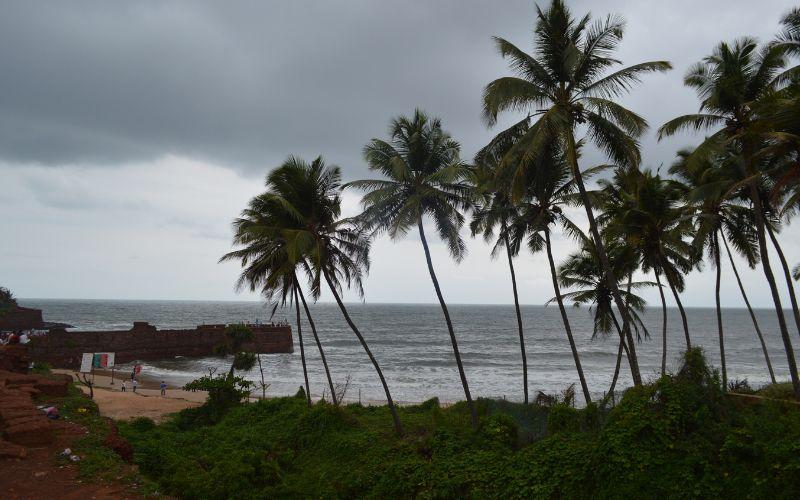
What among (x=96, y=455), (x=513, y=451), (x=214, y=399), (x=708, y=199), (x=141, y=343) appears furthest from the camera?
(x=141, y=343)

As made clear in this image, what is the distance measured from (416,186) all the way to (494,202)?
4.54m

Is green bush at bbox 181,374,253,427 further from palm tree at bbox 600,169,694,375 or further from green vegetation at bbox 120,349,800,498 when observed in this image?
palm tree at bbox 600,169,694,375

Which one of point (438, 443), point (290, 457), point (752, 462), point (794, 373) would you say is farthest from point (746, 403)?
point (290, 457)

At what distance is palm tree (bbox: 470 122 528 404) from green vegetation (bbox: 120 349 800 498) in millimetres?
4732

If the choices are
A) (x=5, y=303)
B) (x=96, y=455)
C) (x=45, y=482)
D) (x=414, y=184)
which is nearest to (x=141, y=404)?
(x=96, y=455)

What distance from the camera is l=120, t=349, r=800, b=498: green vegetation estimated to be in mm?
8117

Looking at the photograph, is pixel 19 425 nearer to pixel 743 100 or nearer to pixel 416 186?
pixel 416 186

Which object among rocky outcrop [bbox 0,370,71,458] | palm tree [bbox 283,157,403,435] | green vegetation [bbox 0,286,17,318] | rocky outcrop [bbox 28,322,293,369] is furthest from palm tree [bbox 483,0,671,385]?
green vegetation [bbox 0,286,17,318]

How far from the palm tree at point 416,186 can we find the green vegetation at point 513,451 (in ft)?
8.55

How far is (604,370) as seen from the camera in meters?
42.6

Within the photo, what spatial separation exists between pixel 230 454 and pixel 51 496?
5.23 m

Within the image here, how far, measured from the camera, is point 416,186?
13.7 metres

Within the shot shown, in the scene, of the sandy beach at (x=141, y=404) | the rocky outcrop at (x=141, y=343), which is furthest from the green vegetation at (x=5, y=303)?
the sandy beach at (x=141, y=404)

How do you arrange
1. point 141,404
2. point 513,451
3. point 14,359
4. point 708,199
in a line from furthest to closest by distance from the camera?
1. point 141,404
2. point 14,359
3. point 708,199
4. point 513,451
